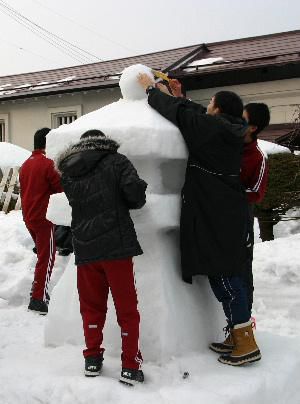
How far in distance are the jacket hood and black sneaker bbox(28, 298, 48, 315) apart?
2.62m

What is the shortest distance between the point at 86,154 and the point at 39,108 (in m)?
15.5

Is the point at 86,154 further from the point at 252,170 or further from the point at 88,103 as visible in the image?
the point at 88,103

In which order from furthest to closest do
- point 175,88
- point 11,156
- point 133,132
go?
point 11,156 → point 175,88 → point 133,132

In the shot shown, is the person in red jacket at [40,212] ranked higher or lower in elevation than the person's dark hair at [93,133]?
lower

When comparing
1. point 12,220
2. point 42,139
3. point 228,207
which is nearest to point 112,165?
point 228,207

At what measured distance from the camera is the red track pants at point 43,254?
15.7 ft

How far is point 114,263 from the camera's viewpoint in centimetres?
255

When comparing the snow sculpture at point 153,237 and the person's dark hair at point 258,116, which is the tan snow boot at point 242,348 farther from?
the person's dark hair at point 258,116

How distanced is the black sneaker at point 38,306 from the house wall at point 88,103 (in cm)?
933

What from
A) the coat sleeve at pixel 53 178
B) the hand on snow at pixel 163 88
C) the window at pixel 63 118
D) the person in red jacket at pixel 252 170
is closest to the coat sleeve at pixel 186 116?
the hand on snow at pixel 163 88

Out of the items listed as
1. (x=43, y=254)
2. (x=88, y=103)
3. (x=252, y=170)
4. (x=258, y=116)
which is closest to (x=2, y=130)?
(x=88, y=103)

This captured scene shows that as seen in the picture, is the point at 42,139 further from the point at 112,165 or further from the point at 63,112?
the point at 63,112

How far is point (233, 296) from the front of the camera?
283cm

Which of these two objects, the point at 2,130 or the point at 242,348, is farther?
the point at 2,130
